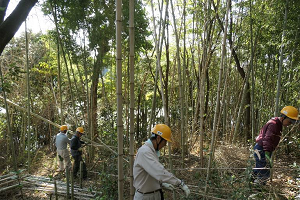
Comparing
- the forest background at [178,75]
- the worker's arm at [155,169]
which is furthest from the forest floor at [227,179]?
the worker's arm at [155,169]

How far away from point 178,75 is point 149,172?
1.91m

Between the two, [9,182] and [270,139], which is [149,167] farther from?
[9,182]

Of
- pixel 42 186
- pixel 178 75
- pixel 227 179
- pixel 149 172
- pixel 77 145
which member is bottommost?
pixel 42 186

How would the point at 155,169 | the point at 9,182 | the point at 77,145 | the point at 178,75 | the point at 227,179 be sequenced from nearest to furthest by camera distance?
the point at 155,169, the point at 227,179, the point at 178,75, the point at 9,182, the point at 77,145

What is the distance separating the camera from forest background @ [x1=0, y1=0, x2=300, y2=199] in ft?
11.3

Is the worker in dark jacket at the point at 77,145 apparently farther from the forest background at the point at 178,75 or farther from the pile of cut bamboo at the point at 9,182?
the pile of cut bamboo at the point at 9,182

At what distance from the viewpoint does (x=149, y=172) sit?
1943 mm

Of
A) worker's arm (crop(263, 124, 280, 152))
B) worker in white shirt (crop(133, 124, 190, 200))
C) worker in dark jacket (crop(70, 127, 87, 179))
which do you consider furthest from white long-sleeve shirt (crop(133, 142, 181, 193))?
worker in dark jacket (crop(70, 127, 87, 179))

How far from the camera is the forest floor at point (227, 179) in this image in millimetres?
2541

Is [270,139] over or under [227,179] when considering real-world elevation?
over

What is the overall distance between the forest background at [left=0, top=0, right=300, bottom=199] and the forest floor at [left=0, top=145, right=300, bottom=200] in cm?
5

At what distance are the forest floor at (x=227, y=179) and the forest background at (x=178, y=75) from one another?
5 centimetres

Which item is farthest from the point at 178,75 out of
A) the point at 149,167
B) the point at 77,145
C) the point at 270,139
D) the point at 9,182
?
the point at 9,182

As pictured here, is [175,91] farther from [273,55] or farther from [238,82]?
[273,55]
